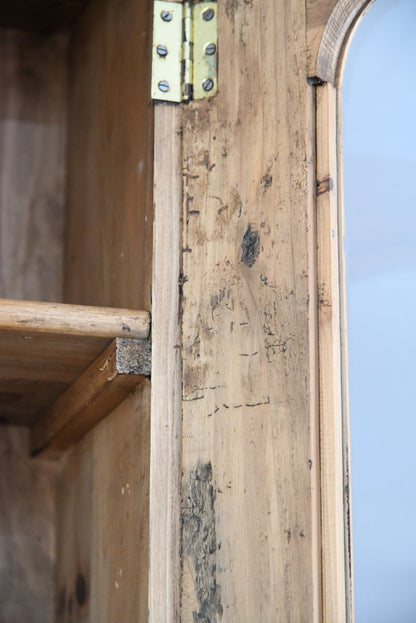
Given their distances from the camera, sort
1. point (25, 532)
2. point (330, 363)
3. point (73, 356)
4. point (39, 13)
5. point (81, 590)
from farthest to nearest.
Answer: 1. point (39, 13)
2. point (25, 532)
3. point (81, 590)
4. point (73, 356)
5. point (330, 363)

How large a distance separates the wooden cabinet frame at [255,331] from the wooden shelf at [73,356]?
1.2 inches

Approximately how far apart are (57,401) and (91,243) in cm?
22

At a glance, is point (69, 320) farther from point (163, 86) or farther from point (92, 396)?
point (163, 86)

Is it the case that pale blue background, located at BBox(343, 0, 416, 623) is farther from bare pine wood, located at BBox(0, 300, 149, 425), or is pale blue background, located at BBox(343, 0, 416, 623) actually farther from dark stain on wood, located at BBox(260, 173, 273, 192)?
bare pine wood, located at BBox(0, 300, 149, 425)

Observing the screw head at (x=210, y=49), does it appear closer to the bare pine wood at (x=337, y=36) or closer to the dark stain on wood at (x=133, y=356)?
the bare pine wood at (x=337, y=36)

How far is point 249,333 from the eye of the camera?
0.92 metres

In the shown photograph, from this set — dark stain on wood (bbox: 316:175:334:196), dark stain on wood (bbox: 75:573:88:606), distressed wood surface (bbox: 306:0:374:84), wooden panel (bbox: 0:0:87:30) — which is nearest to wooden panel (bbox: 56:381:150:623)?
dark stain on wood (bbox: 75:573:88:606)

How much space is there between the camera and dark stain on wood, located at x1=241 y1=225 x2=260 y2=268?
3.05 ft

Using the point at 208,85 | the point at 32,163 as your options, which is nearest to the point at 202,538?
the point at 208,85

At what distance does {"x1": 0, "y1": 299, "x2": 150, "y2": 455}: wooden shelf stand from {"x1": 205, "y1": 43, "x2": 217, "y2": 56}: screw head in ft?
0.98

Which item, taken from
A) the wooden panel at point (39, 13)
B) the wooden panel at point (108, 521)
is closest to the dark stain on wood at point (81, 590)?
the wooden panel at point (108, 521)

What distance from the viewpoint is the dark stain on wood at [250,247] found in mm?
929

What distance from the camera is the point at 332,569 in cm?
83

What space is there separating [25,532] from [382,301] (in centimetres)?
66
